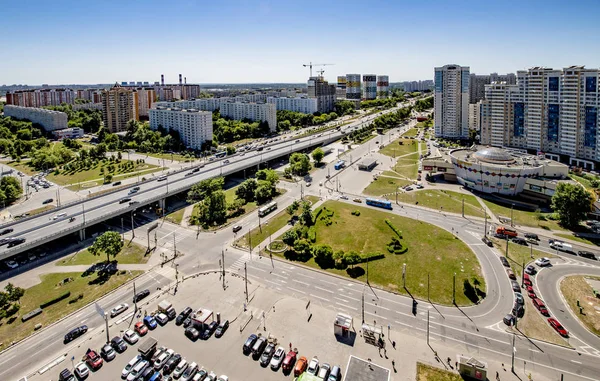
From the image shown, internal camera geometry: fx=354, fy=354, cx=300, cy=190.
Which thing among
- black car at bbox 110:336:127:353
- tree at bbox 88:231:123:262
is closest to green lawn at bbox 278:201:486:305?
black car at bbox 110:336:127:353

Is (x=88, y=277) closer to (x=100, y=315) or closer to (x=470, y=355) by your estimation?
(x=100, y=315)

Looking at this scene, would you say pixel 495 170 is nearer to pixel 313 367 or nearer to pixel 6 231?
pixel 313 367

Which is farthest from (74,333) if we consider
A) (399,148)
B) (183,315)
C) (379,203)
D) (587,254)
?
(399,148)

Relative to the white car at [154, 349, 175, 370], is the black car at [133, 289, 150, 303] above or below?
above

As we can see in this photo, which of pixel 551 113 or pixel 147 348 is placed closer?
pixel 147 348

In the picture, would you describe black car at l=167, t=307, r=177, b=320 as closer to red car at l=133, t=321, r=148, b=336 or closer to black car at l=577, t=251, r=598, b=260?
red car at l=133, t=321, r=148, b=336

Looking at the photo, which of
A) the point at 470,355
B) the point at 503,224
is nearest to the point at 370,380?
the point at 470,355
